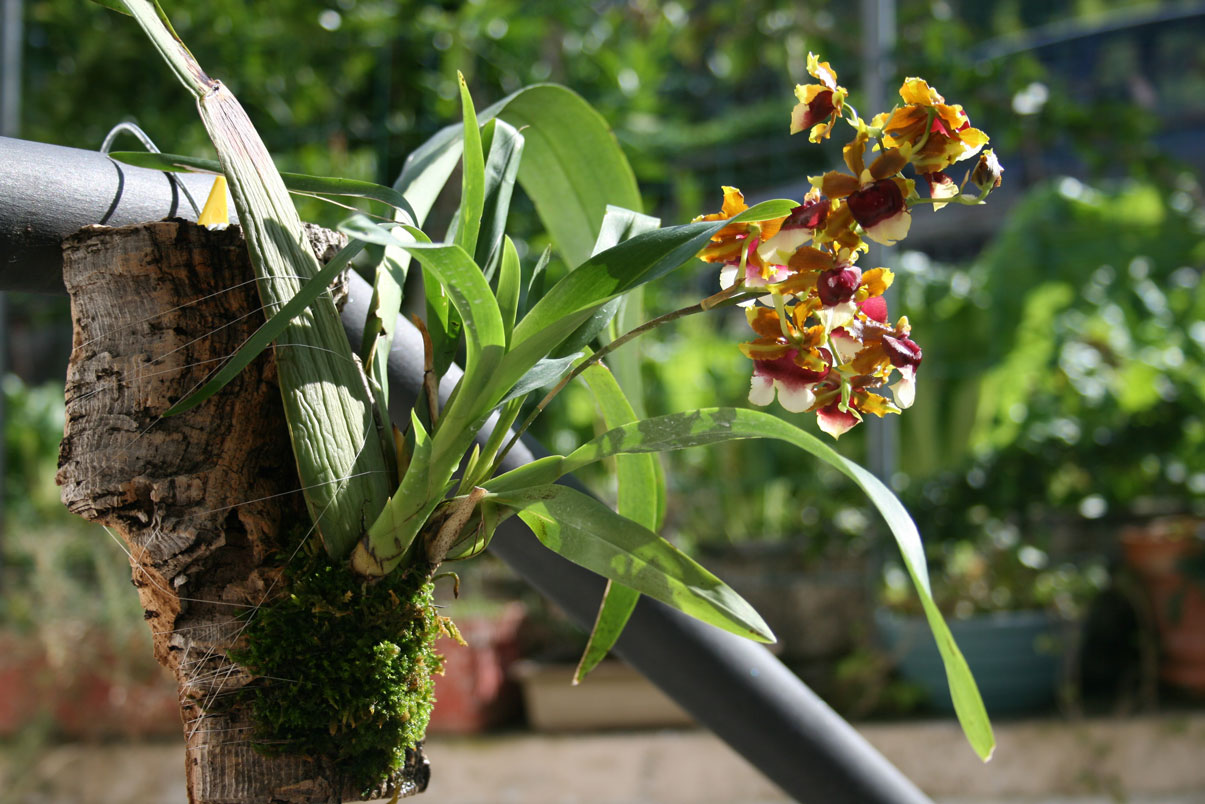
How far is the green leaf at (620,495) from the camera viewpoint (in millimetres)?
358

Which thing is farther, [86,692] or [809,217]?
[86,692]

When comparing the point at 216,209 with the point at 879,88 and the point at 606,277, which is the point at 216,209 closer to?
the point at 606,277

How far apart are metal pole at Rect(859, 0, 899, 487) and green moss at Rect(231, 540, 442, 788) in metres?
1.83

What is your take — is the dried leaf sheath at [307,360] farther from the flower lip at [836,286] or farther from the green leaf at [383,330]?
the flower lip at [836,286]

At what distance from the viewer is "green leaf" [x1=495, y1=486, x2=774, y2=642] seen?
292mm

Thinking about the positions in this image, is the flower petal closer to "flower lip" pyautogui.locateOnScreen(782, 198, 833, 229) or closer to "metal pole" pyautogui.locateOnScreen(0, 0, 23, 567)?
"flower lip" pyautogui.locateOnScreen(782, 198, 833, 229)

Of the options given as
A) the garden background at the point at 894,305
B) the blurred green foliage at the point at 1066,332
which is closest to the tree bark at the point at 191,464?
the garden background at the point at 894,305

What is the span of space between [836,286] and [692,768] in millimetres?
1755

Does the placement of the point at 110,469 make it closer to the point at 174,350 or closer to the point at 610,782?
the point at 174,350

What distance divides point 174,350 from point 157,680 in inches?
78.6

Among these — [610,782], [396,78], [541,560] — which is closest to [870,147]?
[541,560]

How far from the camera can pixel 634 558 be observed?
0.29 meters

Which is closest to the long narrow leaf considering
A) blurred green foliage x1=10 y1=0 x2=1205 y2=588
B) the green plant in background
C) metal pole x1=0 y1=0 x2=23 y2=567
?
blurred green foliage x1=10 y1=0 x2=1205 y2=588

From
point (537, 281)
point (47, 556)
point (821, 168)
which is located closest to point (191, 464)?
point (537, 281)
